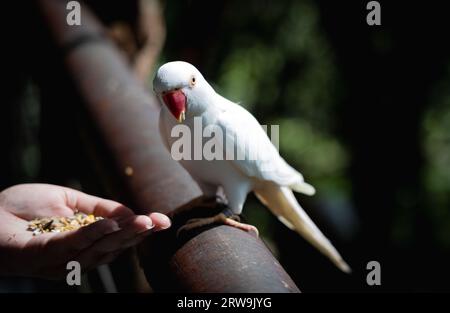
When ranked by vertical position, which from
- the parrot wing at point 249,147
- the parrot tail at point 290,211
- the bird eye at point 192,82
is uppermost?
the bird eye at point 192,82

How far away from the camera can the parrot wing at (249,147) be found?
2.03m

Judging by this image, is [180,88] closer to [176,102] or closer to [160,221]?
[176,102]

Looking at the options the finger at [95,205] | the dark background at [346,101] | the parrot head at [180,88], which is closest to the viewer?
the parrot head at [180,88]

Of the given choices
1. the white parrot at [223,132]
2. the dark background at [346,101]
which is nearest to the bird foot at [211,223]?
the white parrot at [223,132]

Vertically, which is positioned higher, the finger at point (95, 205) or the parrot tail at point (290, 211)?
the finger at point (95, 205)

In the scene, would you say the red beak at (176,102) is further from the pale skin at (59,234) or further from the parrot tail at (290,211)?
the parrot tail at (290,211)

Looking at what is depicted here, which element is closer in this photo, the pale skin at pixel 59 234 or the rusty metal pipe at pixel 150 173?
the rusty metal pipe at pixel 150 173

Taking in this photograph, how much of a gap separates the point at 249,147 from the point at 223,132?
0.42 ft

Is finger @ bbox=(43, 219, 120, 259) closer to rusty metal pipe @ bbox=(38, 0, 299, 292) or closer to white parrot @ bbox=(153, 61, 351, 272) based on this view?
rusty metal pipe @ bbox=(38, 0, 299, 292)

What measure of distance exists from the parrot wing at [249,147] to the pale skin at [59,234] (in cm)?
49

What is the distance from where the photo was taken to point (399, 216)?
4.71 meters

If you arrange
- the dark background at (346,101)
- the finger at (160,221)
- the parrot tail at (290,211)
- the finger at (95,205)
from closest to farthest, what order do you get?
the finger at (160,221), the finger at (95,205), the parrot tail at (290,211), the dark background at (346,101)

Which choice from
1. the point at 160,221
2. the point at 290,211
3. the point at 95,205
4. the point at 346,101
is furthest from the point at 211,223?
the point at 346,101

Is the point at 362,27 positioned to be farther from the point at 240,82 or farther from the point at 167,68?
the point at 167,68
